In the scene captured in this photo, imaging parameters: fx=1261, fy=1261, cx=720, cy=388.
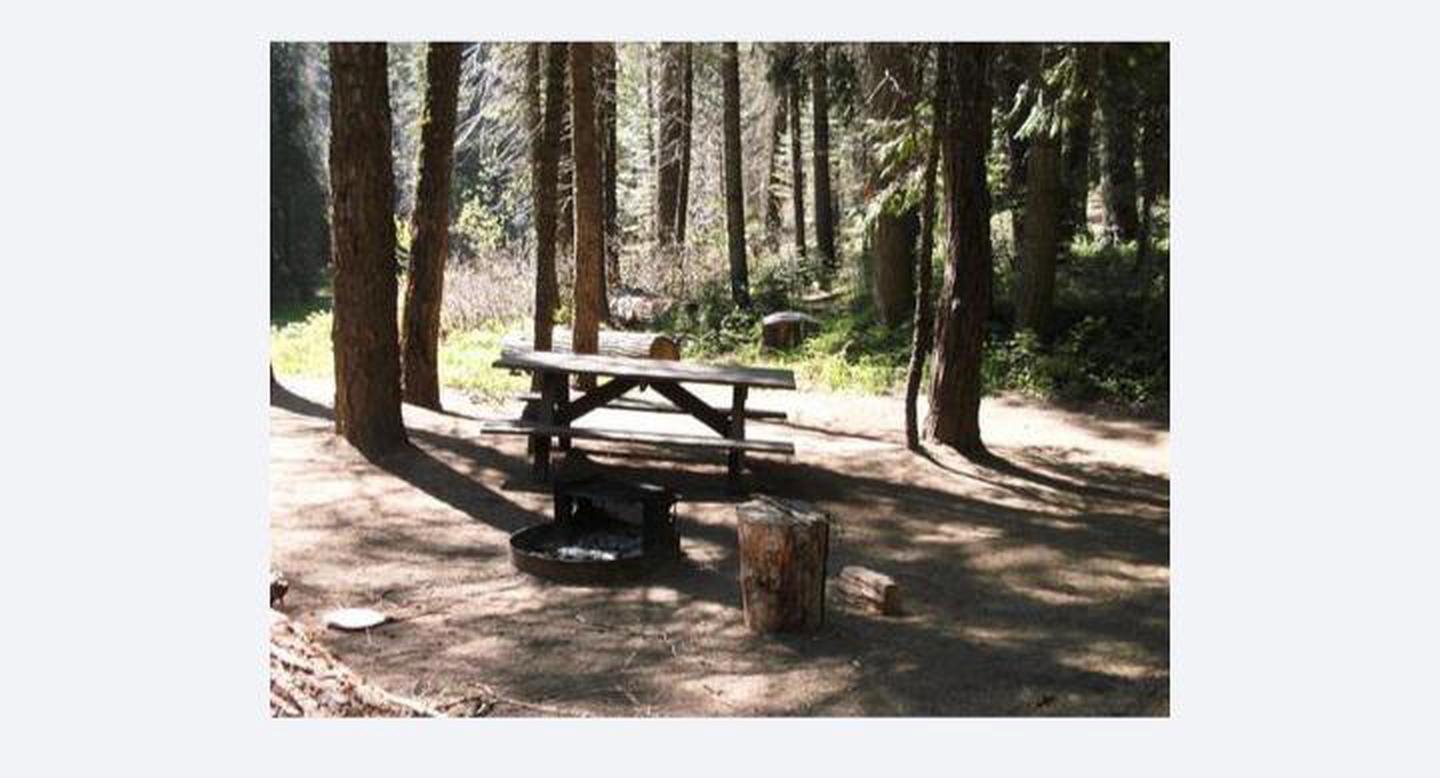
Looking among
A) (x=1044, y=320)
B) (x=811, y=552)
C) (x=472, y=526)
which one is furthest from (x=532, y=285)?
(x=811, y=552)

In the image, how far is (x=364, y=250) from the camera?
347 inches

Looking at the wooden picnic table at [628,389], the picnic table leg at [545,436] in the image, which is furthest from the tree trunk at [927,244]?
the picnic table leg at [545,436]

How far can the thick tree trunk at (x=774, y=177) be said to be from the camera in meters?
23.7

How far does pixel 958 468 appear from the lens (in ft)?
30.6

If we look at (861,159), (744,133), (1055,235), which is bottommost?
(1055,235)

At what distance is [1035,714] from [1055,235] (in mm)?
10051

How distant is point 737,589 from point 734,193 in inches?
511

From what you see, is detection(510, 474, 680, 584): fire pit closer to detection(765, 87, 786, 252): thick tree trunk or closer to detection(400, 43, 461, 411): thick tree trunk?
detection(400, 43, 461, 411): thick tree trunk

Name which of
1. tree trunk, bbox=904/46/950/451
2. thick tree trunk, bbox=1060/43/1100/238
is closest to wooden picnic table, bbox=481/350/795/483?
tree trunk, bbox=904/46/950/451

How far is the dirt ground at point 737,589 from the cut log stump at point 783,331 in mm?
6120

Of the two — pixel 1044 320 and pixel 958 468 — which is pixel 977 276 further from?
pixel 1044 320

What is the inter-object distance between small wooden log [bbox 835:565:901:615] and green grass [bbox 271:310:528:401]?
6773 millimetres

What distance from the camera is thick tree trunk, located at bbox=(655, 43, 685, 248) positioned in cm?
1991

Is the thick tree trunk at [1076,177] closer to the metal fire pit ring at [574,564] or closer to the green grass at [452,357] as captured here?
the green grass at [452,357]
